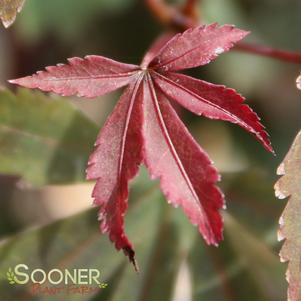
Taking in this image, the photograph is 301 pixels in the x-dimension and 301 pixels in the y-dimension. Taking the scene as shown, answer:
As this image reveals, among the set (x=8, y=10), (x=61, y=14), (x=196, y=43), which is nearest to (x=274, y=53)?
(x=196, y=43)

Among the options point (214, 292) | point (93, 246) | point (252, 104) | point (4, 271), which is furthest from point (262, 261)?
point (252, 104)

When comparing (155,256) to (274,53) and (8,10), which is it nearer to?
(274,53)

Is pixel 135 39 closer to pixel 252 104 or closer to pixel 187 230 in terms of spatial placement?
pixel 252 104

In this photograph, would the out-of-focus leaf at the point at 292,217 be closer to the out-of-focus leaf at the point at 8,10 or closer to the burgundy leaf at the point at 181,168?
the burgundy leaf at the point at 181,168

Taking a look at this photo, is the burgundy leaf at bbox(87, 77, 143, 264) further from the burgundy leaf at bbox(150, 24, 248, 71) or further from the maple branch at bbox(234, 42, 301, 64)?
the maple branch at bbox(234, 42, 301, 64)

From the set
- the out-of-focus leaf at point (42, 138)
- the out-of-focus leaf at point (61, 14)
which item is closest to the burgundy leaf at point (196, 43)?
the out-of-focus leaf at point (42, 138)
